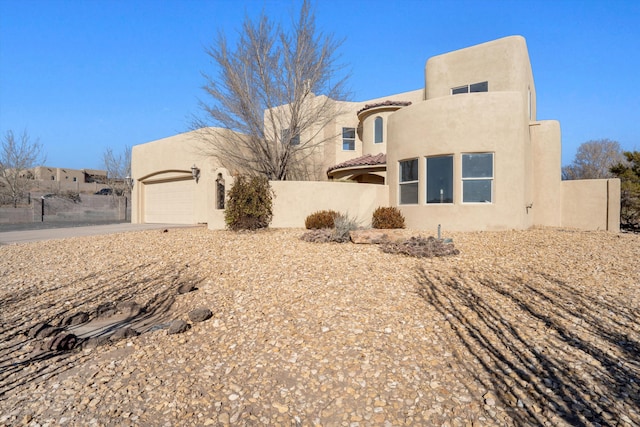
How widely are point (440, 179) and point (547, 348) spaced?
8.64m

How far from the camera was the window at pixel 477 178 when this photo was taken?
11539mm

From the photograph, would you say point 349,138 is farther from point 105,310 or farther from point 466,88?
point 105,310

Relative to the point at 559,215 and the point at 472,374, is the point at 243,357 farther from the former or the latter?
the point at 559,215

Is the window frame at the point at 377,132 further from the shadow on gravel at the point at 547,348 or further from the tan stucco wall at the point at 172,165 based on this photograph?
the shadow on gravel at the point at 547,348

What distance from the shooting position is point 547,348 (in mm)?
3934

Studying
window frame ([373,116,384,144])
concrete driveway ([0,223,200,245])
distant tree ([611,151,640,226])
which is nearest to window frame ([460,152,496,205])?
window frame ([373,116,384,144])

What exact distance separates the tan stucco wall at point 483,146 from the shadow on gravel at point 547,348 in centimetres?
563

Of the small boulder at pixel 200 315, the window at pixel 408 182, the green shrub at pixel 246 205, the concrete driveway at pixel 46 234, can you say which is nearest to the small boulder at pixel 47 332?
the small boulder at pixel 200 315

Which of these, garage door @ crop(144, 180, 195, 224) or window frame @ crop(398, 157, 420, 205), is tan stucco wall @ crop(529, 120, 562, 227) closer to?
window frame @ crop(398, 157, 420, 205)

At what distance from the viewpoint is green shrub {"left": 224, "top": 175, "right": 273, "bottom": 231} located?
12133mm

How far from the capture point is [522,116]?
1170 centimetres

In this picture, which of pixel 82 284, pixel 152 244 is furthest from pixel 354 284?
pixel 152 244

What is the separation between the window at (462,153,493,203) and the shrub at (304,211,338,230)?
4.17 metres

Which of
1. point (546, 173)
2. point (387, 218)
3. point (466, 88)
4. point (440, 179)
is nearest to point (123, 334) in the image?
point (387, 218)
